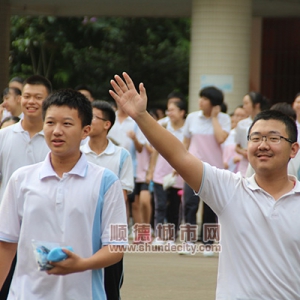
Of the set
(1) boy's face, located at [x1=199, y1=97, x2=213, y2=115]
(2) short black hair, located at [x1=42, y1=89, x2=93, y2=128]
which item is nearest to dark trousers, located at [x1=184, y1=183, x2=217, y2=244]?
(1) boy's face, located at [x1=199, y1=97, x2=213, y2=115]

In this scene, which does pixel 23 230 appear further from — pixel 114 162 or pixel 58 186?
pixel 114 162

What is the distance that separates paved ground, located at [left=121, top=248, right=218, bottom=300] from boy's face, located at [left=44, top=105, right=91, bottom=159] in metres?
3.84

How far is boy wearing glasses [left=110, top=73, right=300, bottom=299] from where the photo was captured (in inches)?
166

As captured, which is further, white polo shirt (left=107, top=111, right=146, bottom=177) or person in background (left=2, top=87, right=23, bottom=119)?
white polo shirt (left=107, top=111, right=146, bottom=177)

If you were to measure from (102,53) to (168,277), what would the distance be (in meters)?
13.5

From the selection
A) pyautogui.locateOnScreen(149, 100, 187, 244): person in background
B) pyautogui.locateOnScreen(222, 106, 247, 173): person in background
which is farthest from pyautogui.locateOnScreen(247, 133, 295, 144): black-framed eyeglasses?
pyautogui.locateOnScreen(149, 100, 187, 244): person in background

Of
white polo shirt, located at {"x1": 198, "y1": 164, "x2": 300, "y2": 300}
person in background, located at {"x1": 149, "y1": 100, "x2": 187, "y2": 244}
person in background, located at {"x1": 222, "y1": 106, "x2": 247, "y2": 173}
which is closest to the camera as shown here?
white polo shirt, located at {"x1": 198, "y1": 164, "x2": 300, "y2": 300}

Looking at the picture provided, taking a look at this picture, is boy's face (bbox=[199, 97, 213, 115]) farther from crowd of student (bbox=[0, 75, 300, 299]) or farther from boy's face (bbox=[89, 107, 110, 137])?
boy's face (bbox=[89, 107, 110, 137])

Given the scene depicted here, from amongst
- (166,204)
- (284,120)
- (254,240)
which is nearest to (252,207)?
(254,240)

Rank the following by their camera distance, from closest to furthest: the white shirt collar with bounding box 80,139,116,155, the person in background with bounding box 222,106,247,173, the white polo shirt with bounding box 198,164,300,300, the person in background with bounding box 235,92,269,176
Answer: the white polo shirt with bounding box 198,164,300,300
the white shirt collar with bounding box 80,139,116,155
the person in background with bounding box 235,92,269,176
the person in background with bounding box 222,106,247,173

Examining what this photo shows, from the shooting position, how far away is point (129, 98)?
427 centimetres

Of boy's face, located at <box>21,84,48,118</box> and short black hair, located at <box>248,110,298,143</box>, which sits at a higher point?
boy's face, located at <box>21,84,48,118</box>

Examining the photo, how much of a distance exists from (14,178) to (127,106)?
710 mm

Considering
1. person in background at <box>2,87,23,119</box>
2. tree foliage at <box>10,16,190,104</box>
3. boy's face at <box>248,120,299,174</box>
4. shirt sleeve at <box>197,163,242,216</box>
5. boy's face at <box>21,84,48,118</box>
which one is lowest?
shirt sleeve at <box>197,163,242,216</box>
